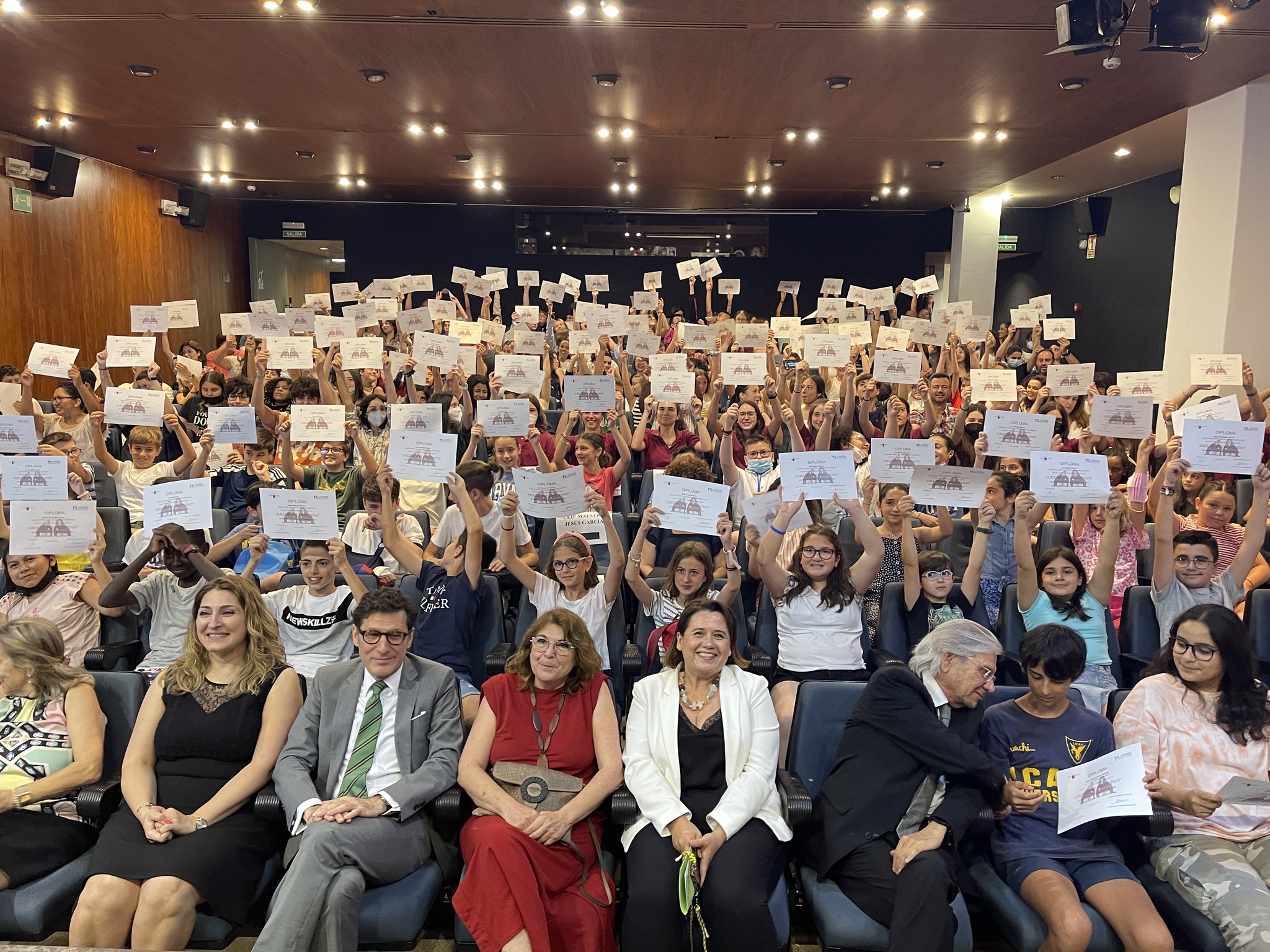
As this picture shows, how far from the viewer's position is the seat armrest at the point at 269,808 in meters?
2.76

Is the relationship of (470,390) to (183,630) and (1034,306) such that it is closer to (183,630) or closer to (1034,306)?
(183,630)

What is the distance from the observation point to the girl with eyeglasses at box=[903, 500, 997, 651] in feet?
12.9

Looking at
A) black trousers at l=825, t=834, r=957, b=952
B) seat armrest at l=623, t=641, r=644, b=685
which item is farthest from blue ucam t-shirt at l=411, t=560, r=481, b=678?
black trousers at l=825, t=834, r=957, b=952

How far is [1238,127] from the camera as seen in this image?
714 centimetres

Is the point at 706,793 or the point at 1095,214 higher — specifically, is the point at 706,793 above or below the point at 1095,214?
below

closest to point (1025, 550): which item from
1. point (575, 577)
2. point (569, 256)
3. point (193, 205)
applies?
point (575, 577)

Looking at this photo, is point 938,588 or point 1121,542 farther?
point 1121,542

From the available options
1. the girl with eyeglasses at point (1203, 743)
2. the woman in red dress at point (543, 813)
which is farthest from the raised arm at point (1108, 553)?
the woman in red dress at point (543, 813)

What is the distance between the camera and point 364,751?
2.95m

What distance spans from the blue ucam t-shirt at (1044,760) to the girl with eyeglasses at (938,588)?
96cm

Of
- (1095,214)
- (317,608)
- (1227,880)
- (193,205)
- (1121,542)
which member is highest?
(1095,214)

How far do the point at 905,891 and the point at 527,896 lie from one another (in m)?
1.04

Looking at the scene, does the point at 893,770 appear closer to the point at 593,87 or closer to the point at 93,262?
the point at 593,87

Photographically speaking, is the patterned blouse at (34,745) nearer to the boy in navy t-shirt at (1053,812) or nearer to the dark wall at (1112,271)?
the boy in navy t-shirt at (1053,812)
